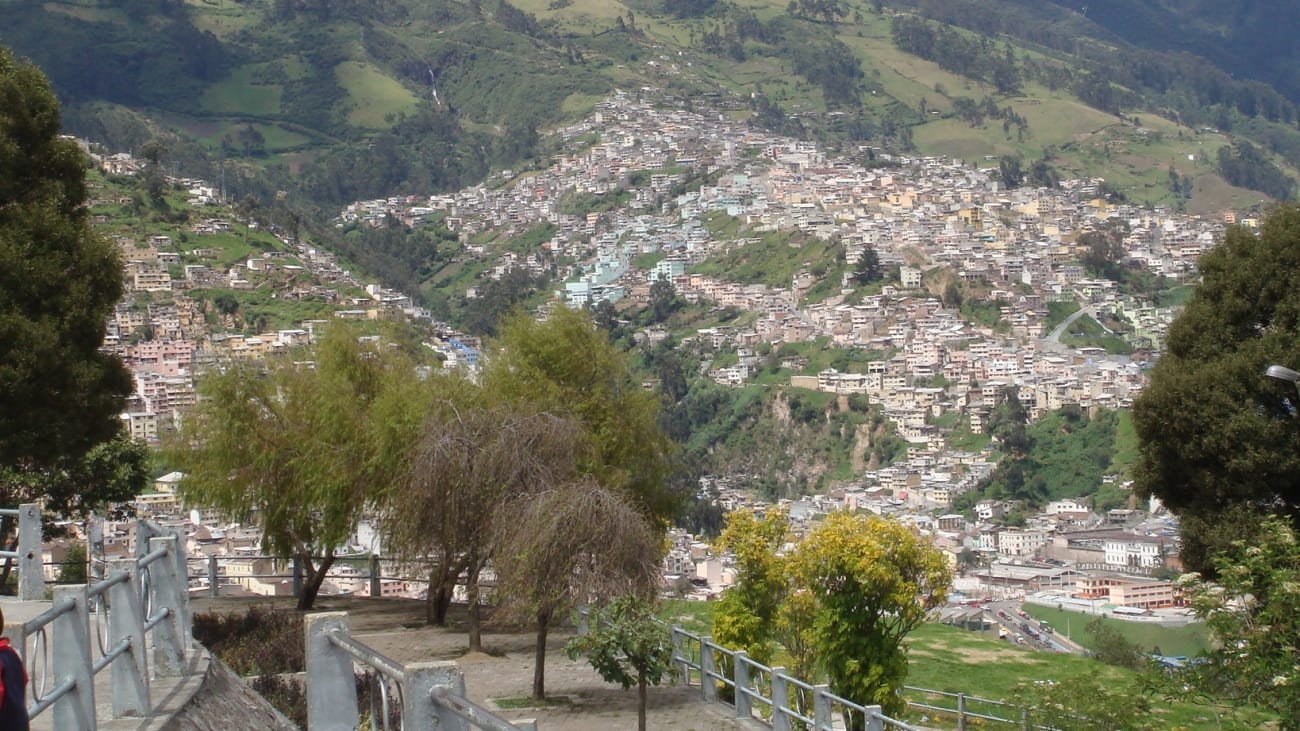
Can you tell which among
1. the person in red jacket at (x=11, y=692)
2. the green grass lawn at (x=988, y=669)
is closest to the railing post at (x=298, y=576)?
the green grass lawn at (x=988, y=669)

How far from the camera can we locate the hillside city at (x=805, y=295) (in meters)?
51.8

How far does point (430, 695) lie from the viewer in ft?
14.4

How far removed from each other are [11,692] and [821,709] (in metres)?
8.05

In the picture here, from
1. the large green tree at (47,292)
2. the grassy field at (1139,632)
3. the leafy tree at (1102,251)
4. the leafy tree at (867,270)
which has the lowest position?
the grassy field at (1139,632)

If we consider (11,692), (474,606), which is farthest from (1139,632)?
(11,692)

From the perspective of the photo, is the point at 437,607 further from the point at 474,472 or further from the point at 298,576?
the point at 474,472

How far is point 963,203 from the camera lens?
142 m

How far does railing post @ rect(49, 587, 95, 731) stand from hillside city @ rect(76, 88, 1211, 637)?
10037mm

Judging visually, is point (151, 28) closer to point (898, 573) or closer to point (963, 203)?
point (963, 203)

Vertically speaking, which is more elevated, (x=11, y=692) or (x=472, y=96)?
(x=472, y=96)

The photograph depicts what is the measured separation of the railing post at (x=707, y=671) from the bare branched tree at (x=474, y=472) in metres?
2.10

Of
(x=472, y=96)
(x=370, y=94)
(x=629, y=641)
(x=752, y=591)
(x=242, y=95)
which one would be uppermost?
(x=472, y=96)

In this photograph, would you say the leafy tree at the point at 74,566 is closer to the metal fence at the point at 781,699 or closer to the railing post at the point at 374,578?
the railing post at the point at 374,578

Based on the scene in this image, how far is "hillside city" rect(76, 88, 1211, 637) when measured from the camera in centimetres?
5175
